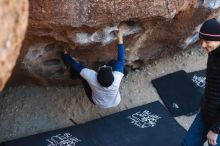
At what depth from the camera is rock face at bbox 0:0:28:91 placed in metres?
2.06

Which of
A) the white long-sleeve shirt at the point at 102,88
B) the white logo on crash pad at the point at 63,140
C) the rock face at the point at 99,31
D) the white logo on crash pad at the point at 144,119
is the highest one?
the rock face at the point at 99,31

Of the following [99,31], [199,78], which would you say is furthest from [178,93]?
[99,31]

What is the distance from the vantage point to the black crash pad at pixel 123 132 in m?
4.27

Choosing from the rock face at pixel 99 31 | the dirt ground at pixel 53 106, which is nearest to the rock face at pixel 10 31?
the rock face at pixel 99 31

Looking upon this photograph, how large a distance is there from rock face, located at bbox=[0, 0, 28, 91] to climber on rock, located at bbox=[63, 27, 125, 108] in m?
1.78

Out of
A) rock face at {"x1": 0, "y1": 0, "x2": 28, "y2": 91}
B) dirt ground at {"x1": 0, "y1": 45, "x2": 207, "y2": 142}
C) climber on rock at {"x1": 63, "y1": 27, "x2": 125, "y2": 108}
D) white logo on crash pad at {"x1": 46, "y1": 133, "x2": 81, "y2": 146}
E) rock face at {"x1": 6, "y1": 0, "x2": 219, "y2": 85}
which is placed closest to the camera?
rock face at {"x1": 0, "y1": 0, "x2": 28, "y2": 91}

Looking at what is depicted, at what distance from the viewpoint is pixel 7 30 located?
6.80ft

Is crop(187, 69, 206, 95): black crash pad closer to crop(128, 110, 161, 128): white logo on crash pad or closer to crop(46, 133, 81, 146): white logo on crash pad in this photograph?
crop(128, 110, 161, 128): white logo on crash pad

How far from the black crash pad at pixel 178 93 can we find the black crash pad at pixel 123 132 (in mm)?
171

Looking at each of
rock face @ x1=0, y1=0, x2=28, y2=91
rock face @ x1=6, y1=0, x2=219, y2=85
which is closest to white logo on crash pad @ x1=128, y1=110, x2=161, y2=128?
rock face @ x1=6, y1=0, x2=219, y2=85

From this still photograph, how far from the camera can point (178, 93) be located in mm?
4961

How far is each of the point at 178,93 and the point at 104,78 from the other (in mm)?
1342

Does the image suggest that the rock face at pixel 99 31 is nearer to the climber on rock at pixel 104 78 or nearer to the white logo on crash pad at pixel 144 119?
the climber on rock at pixel 104 78

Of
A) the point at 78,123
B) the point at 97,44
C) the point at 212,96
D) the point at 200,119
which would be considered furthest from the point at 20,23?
the point at 78,123
